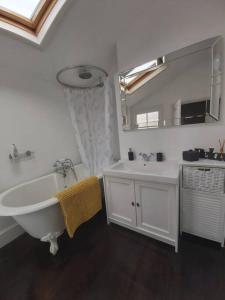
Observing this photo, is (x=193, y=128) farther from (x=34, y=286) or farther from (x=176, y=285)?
(x=34, y=286)

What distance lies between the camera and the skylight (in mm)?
1381

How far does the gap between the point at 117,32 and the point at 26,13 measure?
1033 mm

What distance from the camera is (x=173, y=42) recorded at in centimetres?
149

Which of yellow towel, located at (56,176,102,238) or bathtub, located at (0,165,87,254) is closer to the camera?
bathtub, located at (0,165,87,254)

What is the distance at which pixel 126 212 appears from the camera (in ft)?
5.26

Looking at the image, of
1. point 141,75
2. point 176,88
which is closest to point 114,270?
point 176,88

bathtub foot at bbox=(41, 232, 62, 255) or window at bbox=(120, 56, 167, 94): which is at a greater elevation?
window at bbox=(120, 56, 167, 94)

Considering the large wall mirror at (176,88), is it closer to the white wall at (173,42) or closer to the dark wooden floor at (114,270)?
the white wall at (173,42)

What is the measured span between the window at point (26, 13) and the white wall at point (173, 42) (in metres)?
0.89

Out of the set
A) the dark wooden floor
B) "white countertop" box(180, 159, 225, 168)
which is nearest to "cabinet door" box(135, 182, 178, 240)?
the dark wooden floor

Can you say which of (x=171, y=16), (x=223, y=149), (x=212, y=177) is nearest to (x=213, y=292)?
(x=212, y=177)

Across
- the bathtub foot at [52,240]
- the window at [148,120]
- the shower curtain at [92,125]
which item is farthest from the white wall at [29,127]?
the window at [148,120]

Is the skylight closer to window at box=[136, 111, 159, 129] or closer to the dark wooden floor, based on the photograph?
window at box=[136, 111, 159, 129]

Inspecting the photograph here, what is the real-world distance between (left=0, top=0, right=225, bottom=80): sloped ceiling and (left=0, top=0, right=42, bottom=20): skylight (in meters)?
0.27
